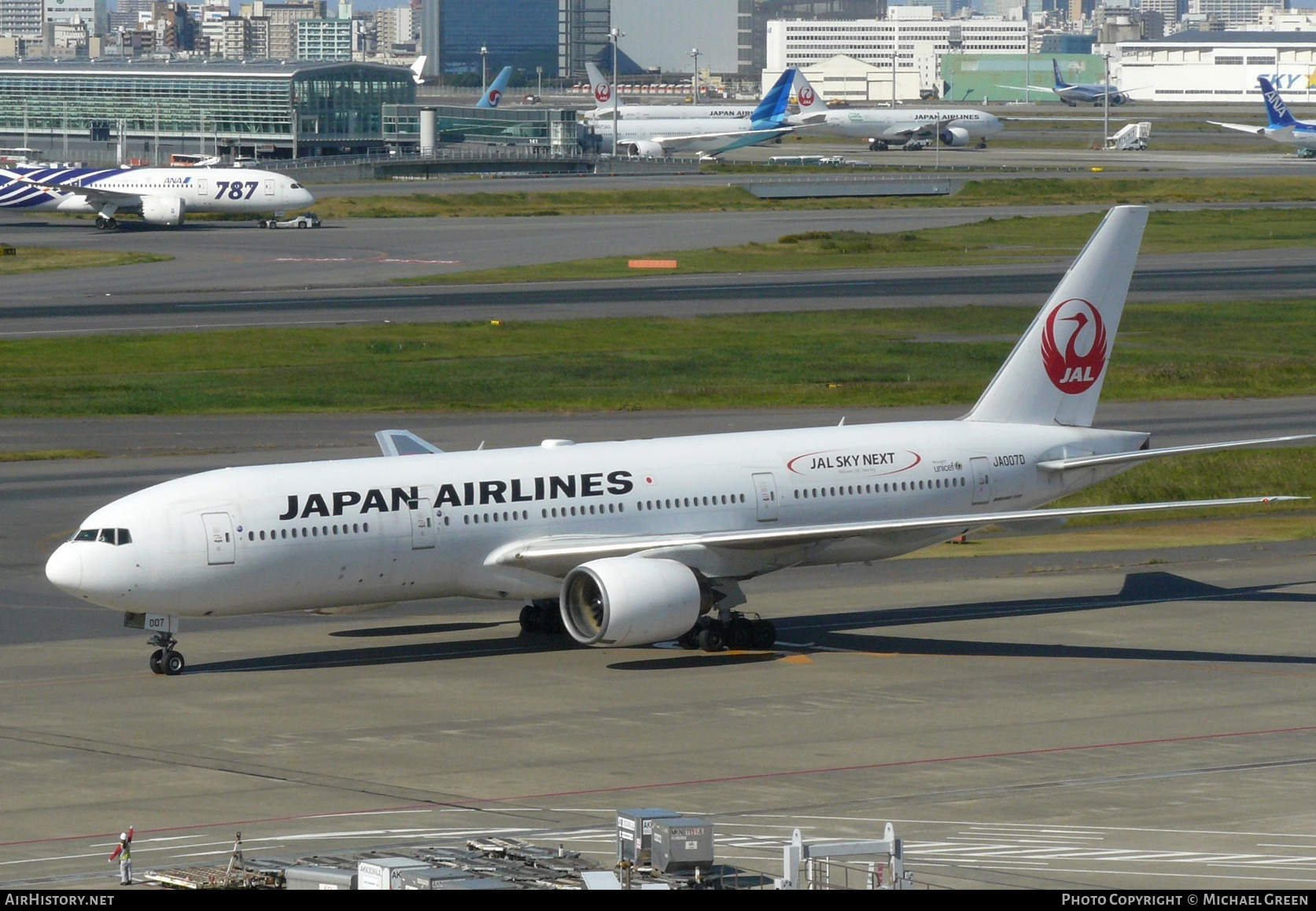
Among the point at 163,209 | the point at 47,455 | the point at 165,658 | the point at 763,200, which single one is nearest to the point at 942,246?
the point at 763,200

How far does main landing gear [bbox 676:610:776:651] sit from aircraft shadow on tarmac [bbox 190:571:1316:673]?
21cm

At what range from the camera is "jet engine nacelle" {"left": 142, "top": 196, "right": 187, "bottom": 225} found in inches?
5659

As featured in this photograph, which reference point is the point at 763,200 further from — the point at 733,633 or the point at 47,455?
the point at 733,633

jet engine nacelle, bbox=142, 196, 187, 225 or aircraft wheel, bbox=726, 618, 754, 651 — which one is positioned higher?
jet engine nacelle, bbox=142, 196, 187, 225

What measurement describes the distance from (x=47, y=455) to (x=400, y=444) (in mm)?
20842

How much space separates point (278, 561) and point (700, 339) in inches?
2064

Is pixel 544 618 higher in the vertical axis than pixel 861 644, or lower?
higher

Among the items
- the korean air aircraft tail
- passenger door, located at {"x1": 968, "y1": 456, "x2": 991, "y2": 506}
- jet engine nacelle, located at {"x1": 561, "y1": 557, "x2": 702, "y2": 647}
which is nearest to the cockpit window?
jet engine nacelle, located at {"x1": 561, "y1": 557, "x2": 702, "y2": 647}

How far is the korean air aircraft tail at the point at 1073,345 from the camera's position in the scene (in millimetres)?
44250

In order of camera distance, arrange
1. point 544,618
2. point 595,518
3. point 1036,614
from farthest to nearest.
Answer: point 1036,614 < point 544,618 < point 595,518

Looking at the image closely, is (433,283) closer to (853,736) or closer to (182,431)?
(182,431)

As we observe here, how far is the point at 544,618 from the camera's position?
1563 inches

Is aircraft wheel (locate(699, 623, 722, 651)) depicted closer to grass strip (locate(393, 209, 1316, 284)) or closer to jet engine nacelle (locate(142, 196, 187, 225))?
grass strip (locate(393, 209, 1316, 284))

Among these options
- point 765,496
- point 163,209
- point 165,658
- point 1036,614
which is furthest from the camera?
point 163,209
